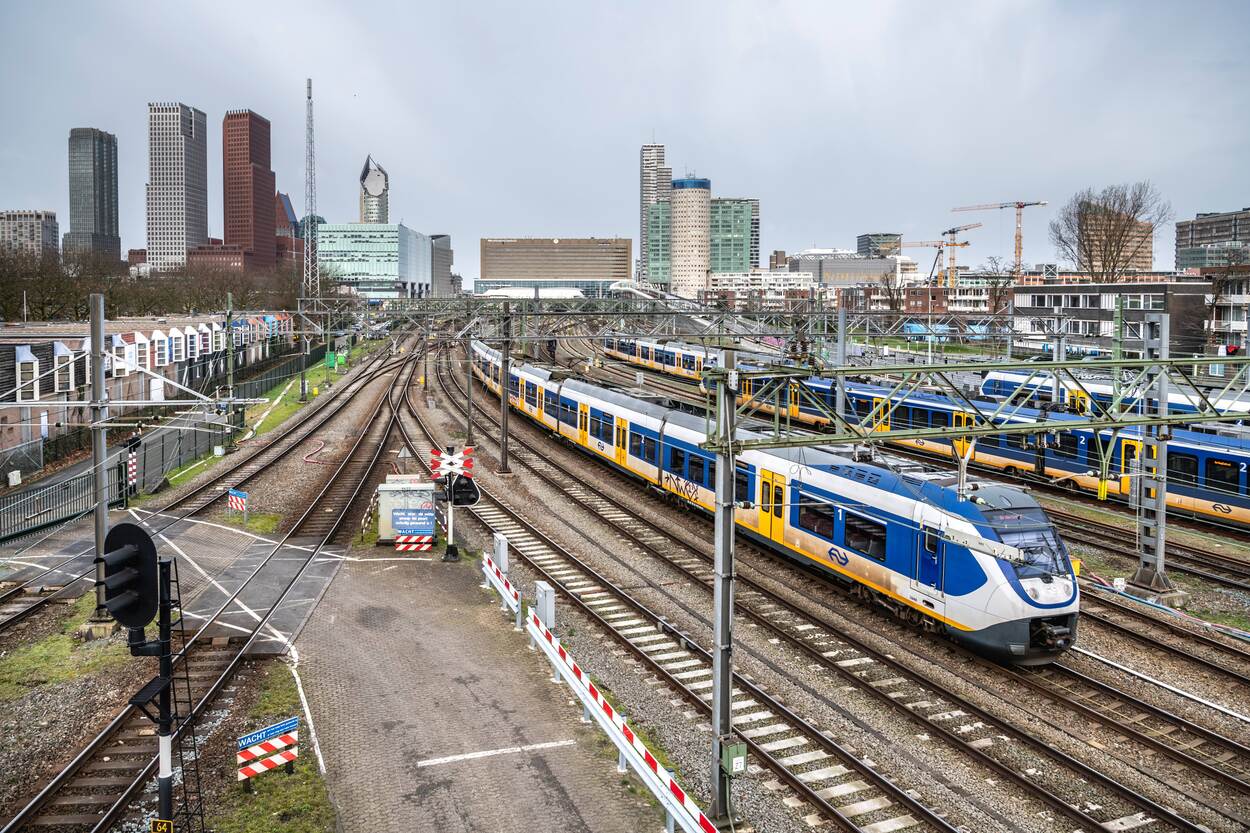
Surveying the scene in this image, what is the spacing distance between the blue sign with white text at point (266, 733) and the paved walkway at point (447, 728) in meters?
0.74

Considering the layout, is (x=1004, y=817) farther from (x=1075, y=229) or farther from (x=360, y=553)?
(x=1075, y=229)

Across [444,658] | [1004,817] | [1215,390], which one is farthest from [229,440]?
[1215,390]

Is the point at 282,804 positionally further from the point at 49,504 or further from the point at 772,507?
the point at 49,504

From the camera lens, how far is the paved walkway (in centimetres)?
1080

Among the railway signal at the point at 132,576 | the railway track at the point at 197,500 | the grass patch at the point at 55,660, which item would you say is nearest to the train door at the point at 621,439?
the railway track at the point at 197,500

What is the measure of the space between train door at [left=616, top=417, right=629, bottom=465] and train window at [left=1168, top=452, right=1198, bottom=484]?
50.8 ft

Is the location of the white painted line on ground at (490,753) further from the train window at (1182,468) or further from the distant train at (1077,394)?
the train window at (1182,468)

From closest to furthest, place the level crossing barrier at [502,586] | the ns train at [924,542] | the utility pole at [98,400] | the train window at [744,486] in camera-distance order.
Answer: the ns train at [924,542]
the utility pole at [98,400]
the level crossing barrier at [502,586]
the train window at [744,486]

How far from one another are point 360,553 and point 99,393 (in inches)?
301

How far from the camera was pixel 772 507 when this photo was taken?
20828 millimetres

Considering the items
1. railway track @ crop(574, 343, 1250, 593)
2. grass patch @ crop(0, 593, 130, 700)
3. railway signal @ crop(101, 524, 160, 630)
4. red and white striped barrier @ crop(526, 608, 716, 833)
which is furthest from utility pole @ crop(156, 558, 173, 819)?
railway track @ crop(574, 343, 1250, 593)

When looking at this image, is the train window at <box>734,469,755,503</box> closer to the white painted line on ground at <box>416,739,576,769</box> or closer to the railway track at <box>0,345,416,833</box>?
the railway track at <box>0,345,416,833</box>

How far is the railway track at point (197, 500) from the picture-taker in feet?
59.8

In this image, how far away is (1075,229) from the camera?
264 feet
